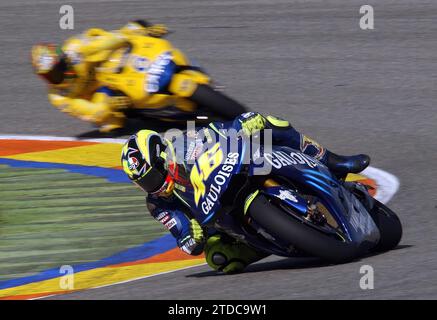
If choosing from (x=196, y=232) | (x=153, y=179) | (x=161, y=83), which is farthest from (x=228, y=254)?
(x=161, y=83)

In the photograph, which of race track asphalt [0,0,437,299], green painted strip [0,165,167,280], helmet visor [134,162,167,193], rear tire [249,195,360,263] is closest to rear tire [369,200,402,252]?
race track asphalt [0,0,437,299]

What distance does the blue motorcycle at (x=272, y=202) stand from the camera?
707cm

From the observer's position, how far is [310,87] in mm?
13789

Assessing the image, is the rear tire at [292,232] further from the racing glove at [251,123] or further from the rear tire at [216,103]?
the rear tire at [216,103]

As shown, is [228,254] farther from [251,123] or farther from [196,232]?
[251,123]

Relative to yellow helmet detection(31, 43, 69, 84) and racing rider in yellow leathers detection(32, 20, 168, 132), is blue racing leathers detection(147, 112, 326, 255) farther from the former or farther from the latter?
yellow helmet detection(31, 43, 69, 84)

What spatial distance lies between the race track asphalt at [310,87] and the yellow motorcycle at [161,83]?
0.99 metres

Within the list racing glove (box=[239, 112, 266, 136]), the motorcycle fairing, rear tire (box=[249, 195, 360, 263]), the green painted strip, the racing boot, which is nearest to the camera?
rear tire (box=[249, 195, 360, 263])

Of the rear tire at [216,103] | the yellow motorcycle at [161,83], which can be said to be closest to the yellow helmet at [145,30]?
the yellow motorcycle at [161,83]

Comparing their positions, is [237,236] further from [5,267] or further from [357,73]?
[357,73]

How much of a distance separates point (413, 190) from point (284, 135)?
91.6 inches

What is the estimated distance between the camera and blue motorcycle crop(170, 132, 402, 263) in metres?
7.07

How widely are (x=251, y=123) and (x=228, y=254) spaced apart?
0.89 metres

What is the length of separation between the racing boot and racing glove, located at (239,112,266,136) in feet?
2.53
